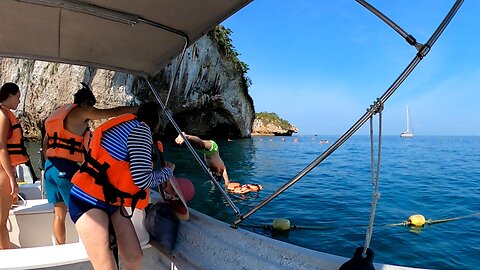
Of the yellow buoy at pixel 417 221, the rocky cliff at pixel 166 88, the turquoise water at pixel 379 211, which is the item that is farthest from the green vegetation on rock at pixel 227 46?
the yellow buoy at pixel 417 221

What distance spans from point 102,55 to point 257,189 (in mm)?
6759

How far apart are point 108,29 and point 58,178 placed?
1411mm

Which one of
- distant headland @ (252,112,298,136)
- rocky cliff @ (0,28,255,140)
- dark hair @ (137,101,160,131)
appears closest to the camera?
dark hair @ (137,101,160,131)

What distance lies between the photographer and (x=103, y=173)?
1.90 meters

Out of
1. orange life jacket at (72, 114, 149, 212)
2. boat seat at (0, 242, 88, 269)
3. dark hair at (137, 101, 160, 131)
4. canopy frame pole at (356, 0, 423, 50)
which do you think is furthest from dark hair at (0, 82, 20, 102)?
canopy frame pole at (356, 0, 423, 50)

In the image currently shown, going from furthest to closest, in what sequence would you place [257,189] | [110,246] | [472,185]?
[472,185] → [257,189] → [110,246]

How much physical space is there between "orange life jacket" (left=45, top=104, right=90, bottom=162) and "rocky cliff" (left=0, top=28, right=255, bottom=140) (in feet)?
41.3

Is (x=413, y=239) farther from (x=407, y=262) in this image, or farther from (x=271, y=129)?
(x=271, y=129)

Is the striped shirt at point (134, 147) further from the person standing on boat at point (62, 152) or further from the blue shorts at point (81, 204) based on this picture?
the person standing on boat at point (62, 152)

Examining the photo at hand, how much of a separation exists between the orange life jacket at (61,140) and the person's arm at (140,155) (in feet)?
4.28

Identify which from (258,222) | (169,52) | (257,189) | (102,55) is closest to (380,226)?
(258,222)

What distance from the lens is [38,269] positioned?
2.05 metres

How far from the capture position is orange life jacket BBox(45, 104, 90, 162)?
2859 millimetres

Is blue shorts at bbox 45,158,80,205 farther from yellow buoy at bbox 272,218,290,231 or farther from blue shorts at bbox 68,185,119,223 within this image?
yellow buoy at bbox 272,218,290,231
